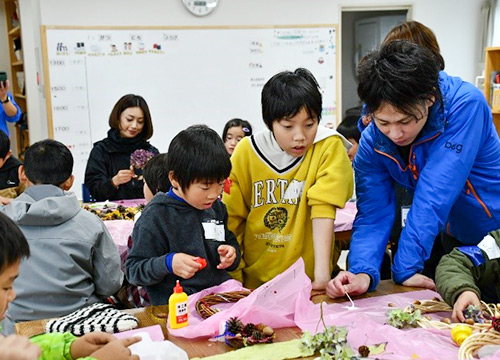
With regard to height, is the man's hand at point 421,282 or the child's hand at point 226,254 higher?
the child's hand at point 226,254

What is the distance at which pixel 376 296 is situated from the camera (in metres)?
1.62

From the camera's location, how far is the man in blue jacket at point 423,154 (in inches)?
57.9

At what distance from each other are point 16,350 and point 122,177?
266 cm

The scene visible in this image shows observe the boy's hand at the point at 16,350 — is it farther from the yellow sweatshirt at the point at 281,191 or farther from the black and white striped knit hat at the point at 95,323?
the yellow sweatshirt at the point at 281,191

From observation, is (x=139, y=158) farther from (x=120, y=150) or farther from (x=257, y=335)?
(x=257, y=335)

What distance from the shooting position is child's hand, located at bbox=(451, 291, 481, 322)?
1377mm

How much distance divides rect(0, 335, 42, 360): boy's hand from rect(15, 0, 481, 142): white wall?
4.46 metres

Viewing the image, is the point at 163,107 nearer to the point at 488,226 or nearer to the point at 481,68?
the point at 481,68

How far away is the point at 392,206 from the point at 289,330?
0.66 metres

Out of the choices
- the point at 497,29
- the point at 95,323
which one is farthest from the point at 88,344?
the point at 497,29

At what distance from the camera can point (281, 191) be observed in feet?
5.92

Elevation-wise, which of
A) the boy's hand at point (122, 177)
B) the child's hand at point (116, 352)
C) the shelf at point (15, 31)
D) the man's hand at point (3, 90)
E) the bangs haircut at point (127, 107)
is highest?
the shelf at point (15, 31)

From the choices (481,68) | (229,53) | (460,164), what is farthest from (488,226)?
(481,68)

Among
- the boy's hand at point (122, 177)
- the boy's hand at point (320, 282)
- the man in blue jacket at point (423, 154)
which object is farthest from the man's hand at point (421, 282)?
the boy's hand at point (122, 177)
